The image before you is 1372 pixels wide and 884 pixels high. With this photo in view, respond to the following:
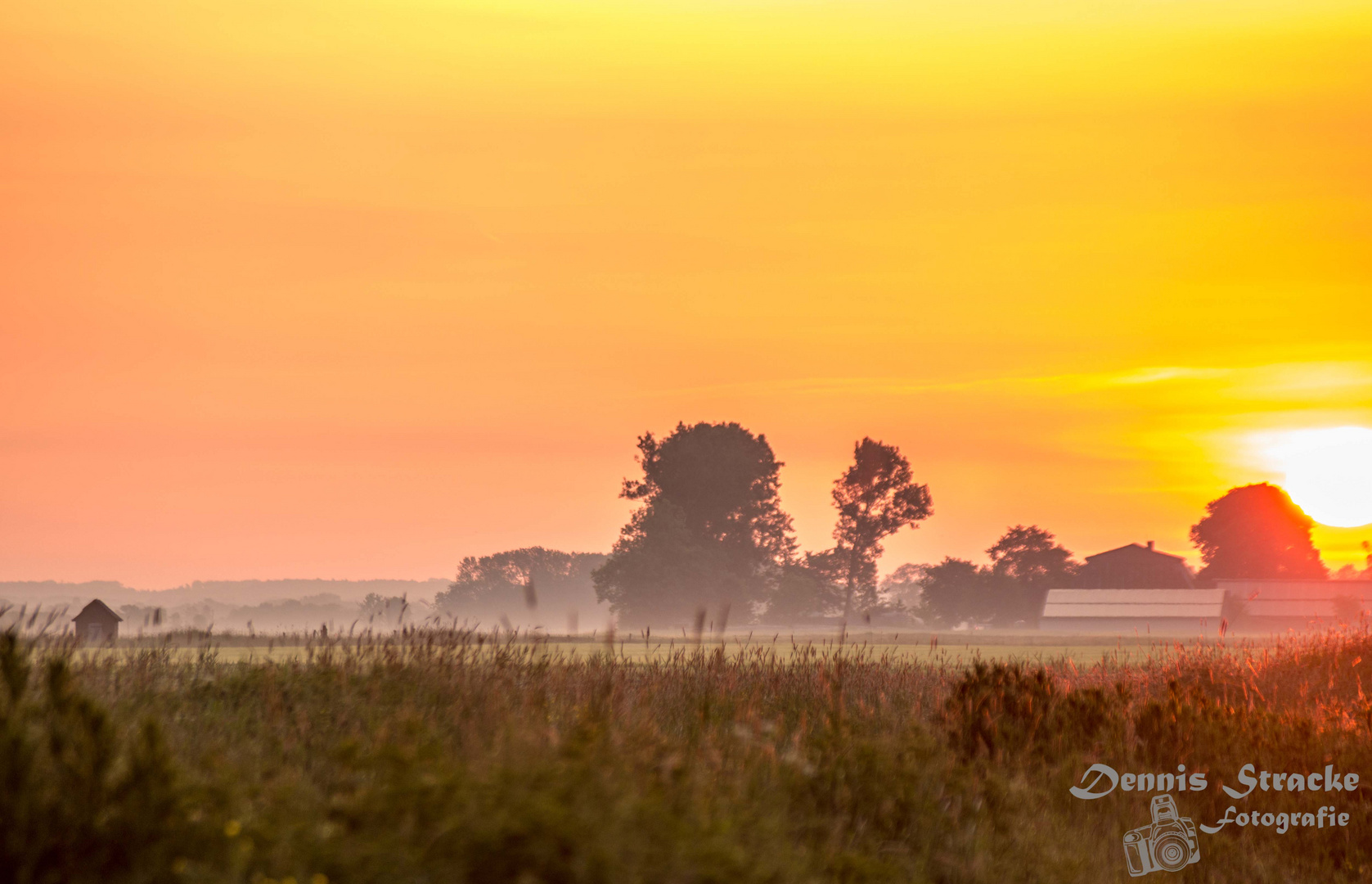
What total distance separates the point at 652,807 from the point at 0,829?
3.17 m

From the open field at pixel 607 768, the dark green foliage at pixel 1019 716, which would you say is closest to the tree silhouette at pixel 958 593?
the open field at pixel 607 768

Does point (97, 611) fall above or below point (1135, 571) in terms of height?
below

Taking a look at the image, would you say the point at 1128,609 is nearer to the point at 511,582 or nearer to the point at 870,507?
the point at 870,507

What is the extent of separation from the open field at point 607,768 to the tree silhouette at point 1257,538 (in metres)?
91.8

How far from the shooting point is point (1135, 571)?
3770 inches

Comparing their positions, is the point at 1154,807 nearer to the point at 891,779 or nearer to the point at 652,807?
the point at 891,779

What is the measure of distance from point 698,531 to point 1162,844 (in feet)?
250

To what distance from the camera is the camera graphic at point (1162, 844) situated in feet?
35.5

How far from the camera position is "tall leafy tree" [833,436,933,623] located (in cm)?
9275

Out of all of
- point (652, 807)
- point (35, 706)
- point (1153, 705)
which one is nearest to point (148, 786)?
point (35, 706)

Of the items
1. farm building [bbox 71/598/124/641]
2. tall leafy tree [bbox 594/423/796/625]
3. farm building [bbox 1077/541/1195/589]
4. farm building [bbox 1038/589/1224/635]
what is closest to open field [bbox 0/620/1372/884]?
farm building [bbox 71/598/124/641]

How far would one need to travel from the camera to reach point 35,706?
20.9 feet

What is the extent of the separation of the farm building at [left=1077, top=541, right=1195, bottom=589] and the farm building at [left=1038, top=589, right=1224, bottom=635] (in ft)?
7.65

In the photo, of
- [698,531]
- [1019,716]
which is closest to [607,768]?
[1019,716]
